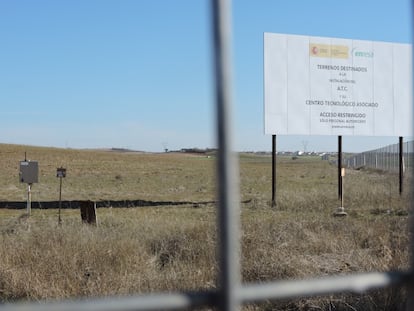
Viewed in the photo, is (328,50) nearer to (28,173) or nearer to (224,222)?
(28,173)

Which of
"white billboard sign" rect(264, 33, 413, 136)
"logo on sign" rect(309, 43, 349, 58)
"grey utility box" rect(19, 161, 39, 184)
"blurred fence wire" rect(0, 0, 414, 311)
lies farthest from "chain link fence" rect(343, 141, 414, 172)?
"blurred fence wire" rect(0, 0, 414, 311)

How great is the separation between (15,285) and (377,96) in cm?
1638

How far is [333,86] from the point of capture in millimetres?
19203

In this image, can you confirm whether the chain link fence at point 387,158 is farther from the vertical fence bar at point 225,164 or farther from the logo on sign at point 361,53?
the vertical fence bar at point 225,164

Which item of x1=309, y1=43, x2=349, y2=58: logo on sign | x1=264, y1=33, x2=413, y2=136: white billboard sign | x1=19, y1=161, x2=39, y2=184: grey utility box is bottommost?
x1=19, y1=161, x2=39, y2=184: grey utility box

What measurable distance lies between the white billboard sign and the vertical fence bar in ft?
55.4

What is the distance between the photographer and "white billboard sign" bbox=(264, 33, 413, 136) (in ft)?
60.3

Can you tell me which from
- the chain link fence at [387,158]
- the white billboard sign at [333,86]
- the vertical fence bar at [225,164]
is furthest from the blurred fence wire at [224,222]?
the chain link fence at [387,158]

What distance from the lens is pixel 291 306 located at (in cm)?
557

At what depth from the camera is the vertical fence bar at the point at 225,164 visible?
4.50 ft

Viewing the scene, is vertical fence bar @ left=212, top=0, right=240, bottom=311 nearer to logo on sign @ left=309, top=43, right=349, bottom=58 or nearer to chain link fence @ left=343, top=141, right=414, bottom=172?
logo on sign @ left=309, top=43, right=349, bottom=58

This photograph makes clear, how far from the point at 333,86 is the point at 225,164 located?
18439 millimetres

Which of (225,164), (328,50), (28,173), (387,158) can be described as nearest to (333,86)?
(328,50)

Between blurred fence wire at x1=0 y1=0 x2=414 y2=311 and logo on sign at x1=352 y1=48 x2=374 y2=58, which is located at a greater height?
logo on sign at x1=352 y1=48 x2=374 y2=58
